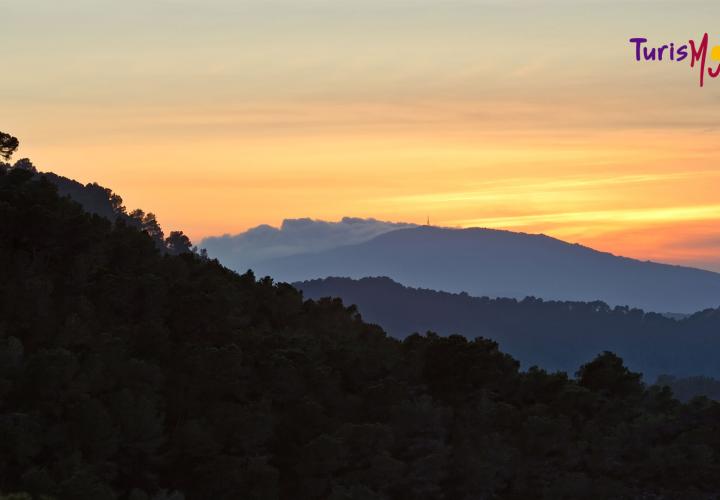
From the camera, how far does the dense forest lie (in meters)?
62.7

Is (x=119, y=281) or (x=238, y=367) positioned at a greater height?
(x=119, y=281)

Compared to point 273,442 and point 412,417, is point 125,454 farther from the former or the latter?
point 412,417

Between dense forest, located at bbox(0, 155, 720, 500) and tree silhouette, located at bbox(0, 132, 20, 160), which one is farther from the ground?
tree silhouette, located at bbox(0, 132, 20, 160)

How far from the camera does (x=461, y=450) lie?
75.8m

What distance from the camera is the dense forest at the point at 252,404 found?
62688 millimetres

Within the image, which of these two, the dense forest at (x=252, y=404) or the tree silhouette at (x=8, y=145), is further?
the tree silhouette at (x=8, y=145)

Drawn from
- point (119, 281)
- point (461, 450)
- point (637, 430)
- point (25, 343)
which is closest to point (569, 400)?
point (637, 430)

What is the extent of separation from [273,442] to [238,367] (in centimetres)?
490

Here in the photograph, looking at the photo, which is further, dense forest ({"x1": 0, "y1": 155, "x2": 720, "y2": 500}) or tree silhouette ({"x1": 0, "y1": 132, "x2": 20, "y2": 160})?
tree silhouette ({"x1": 0, "y1": 132, "x2": 20, "y2": 160})

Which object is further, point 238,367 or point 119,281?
point 119,281

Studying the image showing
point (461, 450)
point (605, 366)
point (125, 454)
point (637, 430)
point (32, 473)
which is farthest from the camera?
point (605, 366)

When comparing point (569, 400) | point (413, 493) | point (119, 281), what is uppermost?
point (119, 281)

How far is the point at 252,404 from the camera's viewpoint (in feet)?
234

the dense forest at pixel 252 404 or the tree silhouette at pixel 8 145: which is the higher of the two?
the tree silhouette at pixel 8 145
